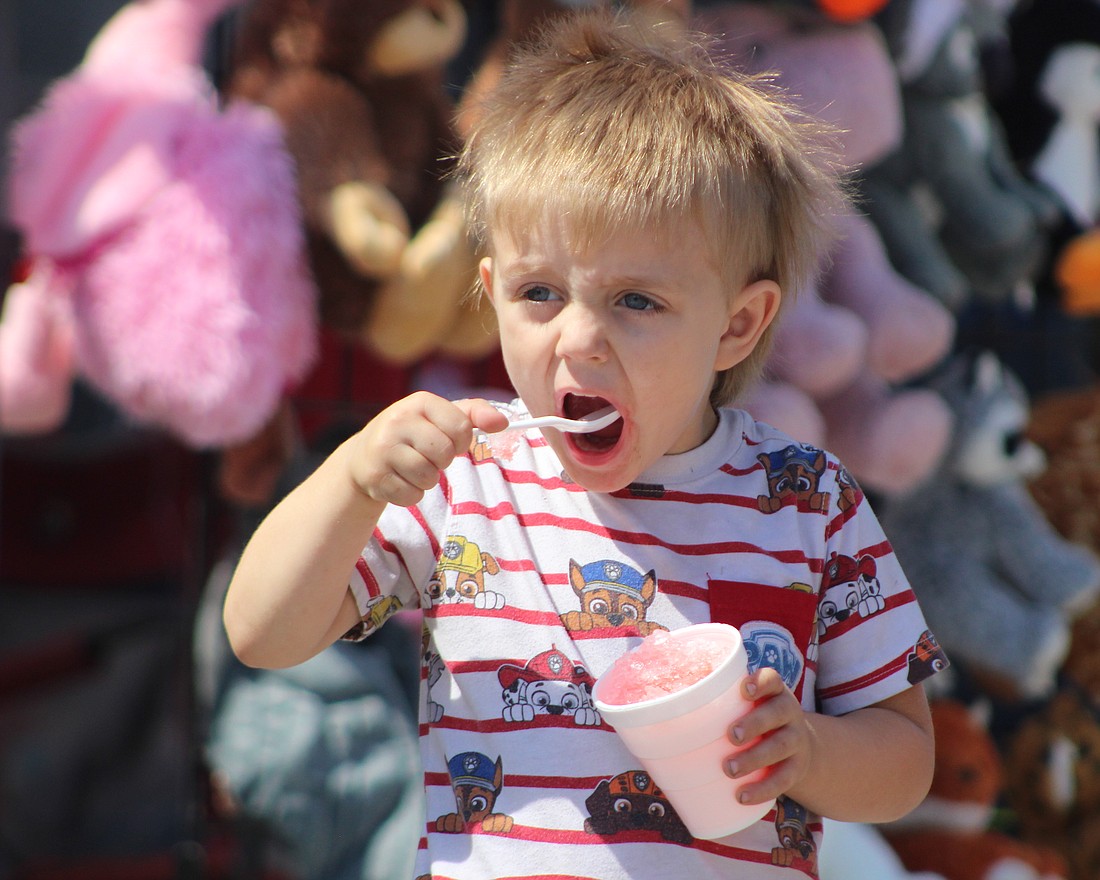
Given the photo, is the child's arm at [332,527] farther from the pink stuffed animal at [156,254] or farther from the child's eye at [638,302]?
the pink stuffed animal at [156,254]

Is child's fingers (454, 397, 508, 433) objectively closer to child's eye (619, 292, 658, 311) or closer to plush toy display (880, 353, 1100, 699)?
child's eye (619, 292, 658, 311)

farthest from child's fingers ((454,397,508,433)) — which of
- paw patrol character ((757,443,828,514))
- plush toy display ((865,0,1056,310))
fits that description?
plush toy display ((865,0,1056,310))

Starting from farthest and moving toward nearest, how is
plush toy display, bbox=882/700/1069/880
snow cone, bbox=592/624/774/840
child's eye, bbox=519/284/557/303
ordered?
plush toy display, bbox=882/700/1069/880 → child's eye, bbox=519/284/557/303 → snow cone, bbox=592/624/774/840

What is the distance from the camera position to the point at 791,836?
2.83 ft

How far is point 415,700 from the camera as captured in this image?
1784 millimetres

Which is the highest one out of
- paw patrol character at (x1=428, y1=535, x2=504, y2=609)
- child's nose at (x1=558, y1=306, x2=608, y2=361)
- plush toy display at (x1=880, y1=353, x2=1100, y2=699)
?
child's nose at (x1=558, y1=306, x2=608, y2=361)

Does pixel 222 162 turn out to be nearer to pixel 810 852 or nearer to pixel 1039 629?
pixel 810 852

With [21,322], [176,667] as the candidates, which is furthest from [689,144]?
[176,667]

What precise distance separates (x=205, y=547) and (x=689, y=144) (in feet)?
3.85

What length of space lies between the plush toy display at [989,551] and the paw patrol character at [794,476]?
1121 millimetres

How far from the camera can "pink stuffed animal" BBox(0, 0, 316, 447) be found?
149cm

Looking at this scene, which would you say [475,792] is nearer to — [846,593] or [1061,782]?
[846,593]

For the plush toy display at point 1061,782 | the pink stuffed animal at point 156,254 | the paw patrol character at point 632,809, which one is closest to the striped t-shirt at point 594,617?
the paw patrol character at point 632,809

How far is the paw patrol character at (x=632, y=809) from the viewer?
82cm
